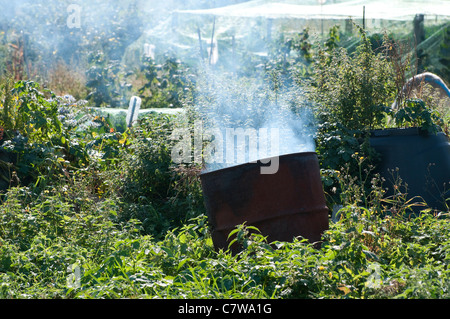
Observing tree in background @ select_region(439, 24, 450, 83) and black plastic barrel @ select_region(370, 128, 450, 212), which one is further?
tree in background @ select_region(439, 24, 450, 83)

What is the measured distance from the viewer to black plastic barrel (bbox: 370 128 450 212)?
504cm

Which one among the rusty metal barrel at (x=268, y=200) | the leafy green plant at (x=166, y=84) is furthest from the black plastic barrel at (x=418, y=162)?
the leafy green plant at (x=166, y=84)

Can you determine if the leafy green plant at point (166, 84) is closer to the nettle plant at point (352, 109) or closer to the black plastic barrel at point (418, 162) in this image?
the nettle plant at point (352, 109)

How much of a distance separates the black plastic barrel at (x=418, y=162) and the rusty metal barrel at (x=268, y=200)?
125 centimetres

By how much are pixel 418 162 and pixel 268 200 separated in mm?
1877

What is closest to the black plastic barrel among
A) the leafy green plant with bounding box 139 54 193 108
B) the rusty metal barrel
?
the rusty metal barrel

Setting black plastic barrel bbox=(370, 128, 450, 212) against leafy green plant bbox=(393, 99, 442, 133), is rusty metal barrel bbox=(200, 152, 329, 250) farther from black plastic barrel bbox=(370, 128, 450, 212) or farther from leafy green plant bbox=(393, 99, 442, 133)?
leafy green plant bbox=(393, 99, 442, 133)

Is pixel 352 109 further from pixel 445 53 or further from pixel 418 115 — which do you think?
pixel 445 53

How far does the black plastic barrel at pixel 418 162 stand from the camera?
5.04 meters

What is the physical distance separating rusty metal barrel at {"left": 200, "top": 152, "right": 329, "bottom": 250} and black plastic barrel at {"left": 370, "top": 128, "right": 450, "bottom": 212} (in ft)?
4.09

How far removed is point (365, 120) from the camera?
5.68m

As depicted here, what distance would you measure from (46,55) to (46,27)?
60.3 inches

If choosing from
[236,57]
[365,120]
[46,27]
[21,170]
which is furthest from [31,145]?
[46,27]
